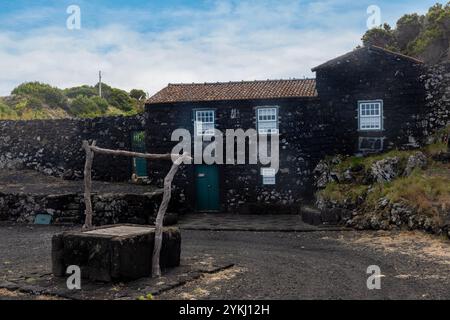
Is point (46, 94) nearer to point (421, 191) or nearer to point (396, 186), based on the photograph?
point (396, 186)

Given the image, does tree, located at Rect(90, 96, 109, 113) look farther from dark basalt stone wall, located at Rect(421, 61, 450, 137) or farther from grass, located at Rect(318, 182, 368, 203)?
dark basalt stone wall, located at Rect(421, 61, 450, 137)

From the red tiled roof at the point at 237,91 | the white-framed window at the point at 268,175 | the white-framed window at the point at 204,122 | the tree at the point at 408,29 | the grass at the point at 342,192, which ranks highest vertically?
the tree at the point at 408,29

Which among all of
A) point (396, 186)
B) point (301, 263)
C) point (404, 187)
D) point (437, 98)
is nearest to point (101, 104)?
point (437, 98)

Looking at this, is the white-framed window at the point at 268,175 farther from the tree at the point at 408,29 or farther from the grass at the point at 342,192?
the tree at the point at 408,29

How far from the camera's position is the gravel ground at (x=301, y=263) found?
349 inches

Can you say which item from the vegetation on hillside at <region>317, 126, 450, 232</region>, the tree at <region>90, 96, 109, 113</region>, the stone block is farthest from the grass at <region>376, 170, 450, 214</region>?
the tree at <region>90, 96, 109, 113</region>

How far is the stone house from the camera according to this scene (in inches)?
803

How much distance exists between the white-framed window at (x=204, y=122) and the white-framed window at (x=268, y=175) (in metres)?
2.88

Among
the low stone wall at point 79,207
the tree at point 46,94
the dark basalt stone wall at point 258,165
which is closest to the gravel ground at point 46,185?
the low stone wall at point 79,207

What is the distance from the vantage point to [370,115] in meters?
20.7

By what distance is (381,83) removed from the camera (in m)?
20.5

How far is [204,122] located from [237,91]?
6.90 ft
